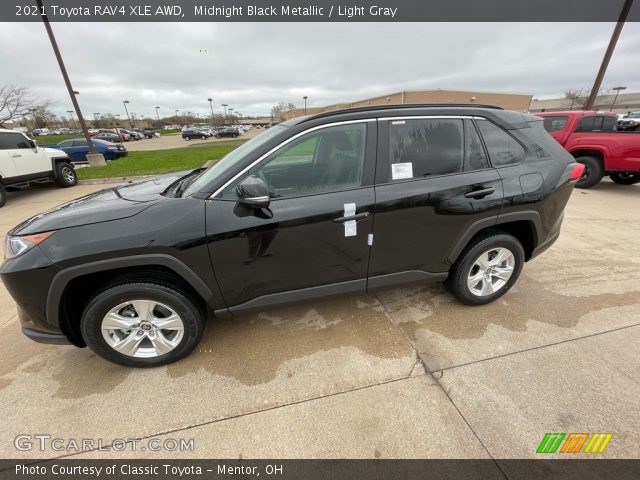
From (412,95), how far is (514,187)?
44.4 metres

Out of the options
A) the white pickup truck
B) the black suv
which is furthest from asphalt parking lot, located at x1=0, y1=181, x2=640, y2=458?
the white pickup truck

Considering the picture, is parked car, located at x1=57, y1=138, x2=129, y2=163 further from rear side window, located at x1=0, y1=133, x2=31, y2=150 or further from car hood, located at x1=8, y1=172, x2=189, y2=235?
car hood, located at x1=8, y1=172, x2=189, y2=235

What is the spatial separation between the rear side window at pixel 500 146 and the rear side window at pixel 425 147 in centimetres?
25

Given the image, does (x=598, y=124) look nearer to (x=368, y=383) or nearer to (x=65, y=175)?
(x=368, y=383)

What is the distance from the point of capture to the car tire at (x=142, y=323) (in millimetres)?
1991

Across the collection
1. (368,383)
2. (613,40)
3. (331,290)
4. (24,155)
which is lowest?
(368,383)

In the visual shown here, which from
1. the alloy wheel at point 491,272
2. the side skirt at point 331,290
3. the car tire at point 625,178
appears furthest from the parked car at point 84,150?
the car tire at point 625,178

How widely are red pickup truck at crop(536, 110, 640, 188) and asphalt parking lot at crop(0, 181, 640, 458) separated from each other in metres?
5.46

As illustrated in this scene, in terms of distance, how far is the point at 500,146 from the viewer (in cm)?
250

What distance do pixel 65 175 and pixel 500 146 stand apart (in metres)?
10.9

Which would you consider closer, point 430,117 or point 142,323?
point 142,323

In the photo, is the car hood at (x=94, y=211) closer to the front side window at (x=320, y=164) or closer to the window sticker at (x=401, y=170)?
the front side window at (x=320, y=164)

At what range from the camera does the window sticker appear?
2.21 meters

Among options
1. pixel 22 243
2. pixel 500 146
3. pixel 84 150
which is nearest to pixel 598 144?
pixel 500 146
